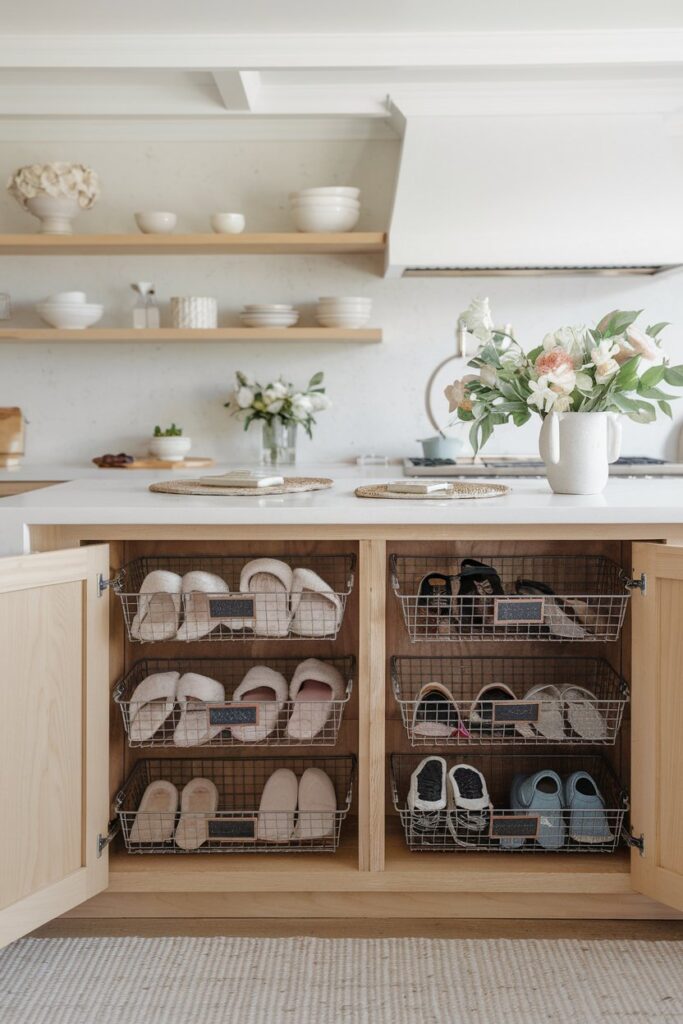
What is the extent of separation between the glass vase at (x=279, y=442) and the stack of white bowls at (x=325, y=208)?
0.76 m

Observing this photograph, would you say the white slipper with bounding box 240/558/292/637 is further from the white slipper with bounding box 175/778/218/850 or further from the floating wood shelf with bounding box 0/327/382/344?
the floating wood shelf with bounding box 0/327/382/344

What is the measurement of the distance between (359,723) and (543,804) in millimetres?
502

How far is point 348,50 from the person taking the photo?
331cm

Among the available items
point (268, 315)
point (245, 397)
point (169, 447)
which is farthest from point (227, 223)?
point (169, 447)

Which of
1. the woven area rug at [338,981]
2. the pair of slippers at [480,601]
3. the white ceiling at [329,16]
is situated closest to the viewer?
the woven area rug at [338,981]

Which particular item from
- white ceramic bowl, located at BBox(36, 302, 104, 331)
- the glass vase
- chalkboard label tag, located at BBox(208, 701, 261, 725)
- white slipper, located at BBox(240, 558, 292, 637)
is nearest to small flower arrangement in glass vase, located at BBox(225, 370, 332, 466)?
the glass vase

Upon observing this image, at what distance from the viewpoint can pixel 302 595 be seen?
216 centimetres

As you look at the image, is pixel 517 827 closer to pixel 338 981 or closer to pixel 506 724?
pixel 506 724

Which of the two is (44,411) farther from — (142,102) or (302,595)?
(302,595)

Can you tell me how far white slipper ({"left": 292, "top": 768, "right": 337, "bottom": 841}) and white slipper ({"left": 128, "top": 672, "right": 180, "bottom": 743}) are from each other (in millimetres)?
382

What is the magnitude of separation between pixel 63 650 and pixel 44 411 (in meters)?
2.36

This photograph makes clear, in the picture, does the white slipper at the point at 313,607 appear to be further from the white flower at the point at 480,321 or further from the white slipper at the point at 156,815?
the white flower at the point at 480,321

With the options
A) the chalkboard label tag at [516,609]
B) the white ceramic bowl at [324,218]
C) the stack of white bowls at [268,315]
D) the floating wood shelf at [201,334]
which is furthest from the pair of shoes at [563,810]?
the white ceramic bowl at [324,218]

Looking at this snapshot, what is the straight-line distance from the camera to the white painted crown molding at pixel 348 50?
10.7 feet
